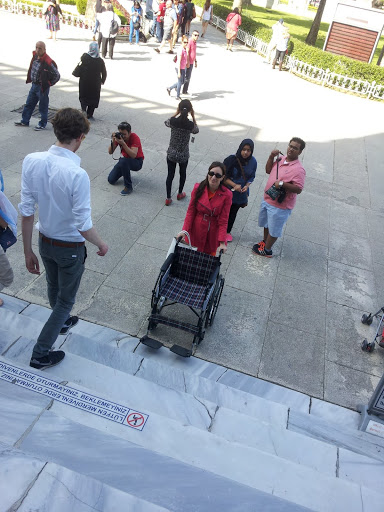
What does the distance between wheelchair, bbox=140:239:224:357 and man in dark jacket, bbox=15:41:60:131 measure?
5695 mm

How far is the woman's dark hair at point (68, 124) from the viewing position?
9.92 ft

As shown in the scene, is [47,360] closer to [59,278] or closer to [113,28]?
[59,278]

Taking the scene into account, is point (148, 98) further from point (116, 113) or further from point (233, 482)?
→ point (233, 482)

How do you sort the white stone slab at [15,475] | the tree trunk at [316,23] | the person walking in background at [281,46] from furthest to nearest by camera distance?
the tree trunk at [316,23] → the person walking in background at [281,46] → the white stone slab at [15,475]

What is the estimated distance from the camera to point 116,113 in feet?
35.8

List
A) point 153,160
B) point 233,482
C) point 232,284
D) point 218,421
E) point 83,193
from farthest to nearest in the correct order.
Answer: point 153,160 < point 232,284 < point 218,421 < point 83,193 < point 233,482

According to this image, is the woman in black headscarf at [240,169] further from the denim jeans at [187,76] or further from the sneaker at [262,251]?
the denim jeans at [187,76]

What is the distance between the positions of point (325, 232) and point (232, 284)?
259 centimetres

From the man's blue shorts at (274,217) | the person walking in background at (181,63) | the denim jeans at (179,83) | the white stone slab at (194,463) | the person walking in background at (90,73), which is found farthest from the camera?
the denim jeans at (179,83)

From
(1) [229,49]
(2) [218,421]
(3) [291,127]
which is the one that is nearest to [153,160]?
(3) [291,127]

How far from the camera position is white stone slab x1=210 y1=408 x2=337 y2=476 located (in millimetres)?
3471

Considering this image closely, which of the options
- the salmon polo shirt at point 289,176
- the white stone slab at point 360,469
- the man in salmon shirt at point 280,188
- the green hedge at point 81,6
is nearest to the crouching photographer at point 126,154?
the man in salmon shirt at point 280,188

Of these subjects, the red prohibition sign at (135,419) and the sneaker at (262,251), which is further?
the sneaker at (262,251)

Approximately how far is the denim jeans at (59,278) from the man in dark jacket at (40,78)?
6.46 meters
